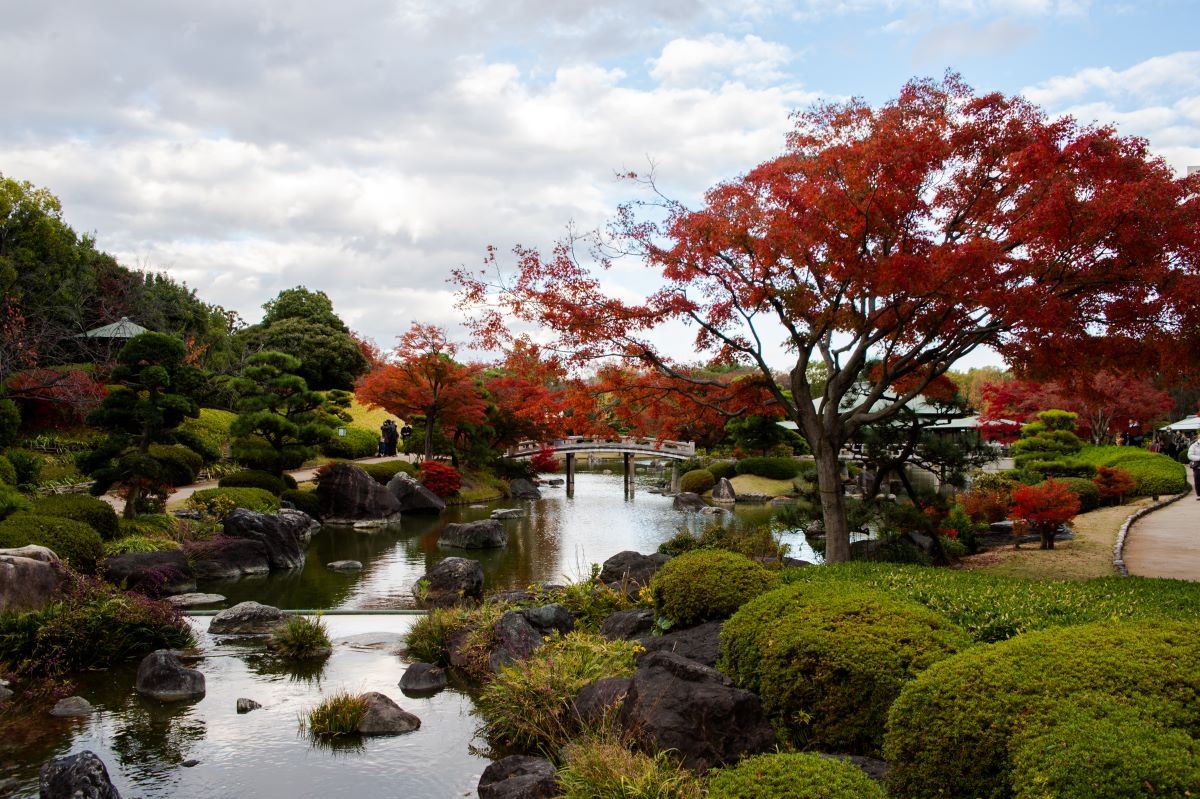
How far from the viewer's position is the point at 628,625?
8.70 m

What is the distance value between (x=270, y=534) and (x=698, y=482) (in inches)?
727

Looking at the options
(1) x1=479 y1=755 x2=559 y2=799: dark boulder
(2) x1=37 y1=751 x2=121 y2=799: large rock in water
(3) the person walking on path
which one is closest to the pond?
(1) x1=479 y1=755 x2=559 y2=799: dark boulder

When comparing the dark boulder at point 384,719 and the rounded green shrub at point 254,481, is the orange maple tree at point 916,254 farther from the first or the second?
the rounded green shrub at point 254,481

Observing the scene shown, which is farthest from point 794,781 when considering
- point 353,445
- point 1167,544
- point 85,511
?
point 353,445

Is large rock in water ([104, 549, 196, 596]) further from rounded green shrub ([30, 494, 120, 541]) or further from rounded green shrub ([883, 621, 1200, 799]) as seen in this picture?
rounded green shrub ([883, 621, 1200, 799])

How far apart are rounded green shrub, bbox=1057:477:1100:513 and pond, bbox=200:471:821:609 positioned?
6.10m

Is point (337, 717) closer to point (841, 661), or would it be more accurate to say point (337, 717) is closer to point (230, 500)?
point (841, 661)

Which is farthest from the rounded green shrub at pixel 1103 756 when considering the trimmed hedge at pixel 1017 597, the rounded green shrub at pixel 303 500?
the rounded green shrub at pixel 303 500

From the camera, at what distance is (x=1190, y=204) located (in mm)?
8406

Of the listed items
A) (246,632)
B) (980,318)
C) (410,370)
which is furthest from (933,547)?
(410,370)

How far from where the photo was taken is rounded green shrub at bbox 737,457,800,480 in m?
31.4

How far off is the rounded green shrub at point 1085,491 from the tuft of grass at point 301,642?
1639cm

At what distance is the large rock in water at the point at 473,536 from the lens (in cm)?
1838

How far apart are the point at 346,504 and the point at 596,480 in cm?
1891
